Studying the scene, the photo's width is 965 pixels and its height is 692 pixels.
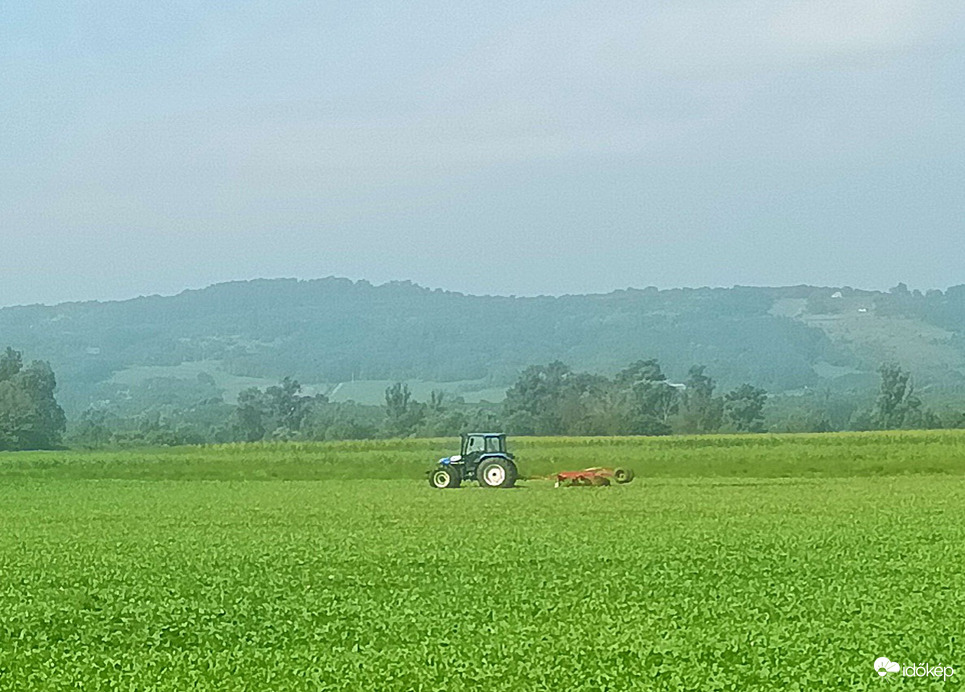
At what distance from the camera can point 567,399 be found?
3949 inches

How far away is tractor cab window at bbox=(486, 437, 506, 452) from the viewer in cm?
3734

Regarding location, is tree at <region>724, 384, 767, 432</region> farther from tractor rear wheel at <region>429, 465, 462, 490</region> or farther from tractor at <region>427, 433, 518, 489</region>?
tractor rear wheel at <region>429, 465, 462, 490</region>

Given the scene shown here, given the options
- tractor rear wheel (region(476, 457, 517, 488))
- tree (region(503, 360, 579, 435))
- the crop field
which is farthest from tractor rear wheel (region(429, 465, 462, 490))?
tree (region(503, 360, 579, 435))

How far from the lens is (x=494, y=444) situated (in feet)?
123

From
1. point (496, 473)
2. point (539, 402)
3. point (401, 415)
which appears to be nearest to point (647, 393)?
point (539, 402)

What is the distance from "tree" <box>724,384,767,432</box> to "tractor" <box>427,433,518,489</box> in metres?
69.8

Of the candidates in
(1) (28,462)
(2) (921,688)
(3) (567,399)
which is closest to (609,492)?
(2) (921,688)

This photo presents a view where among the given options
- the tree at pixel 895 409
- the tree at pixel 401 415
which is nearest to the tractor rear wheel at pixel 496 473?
the tree at pixel 401 415

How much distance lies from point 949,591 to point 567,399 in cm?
8443

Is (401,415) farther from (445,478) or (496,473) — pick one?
(496,473)

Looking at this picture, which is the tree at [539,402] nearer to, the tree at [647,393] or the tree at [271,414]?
the tree at [647,393]

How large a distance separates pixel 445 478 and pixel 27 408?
2209 inches

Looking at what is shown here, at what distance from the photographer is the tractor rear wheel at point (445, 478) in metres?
37.3

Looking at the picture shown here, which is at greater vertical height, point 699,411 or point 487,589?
point 699,411
